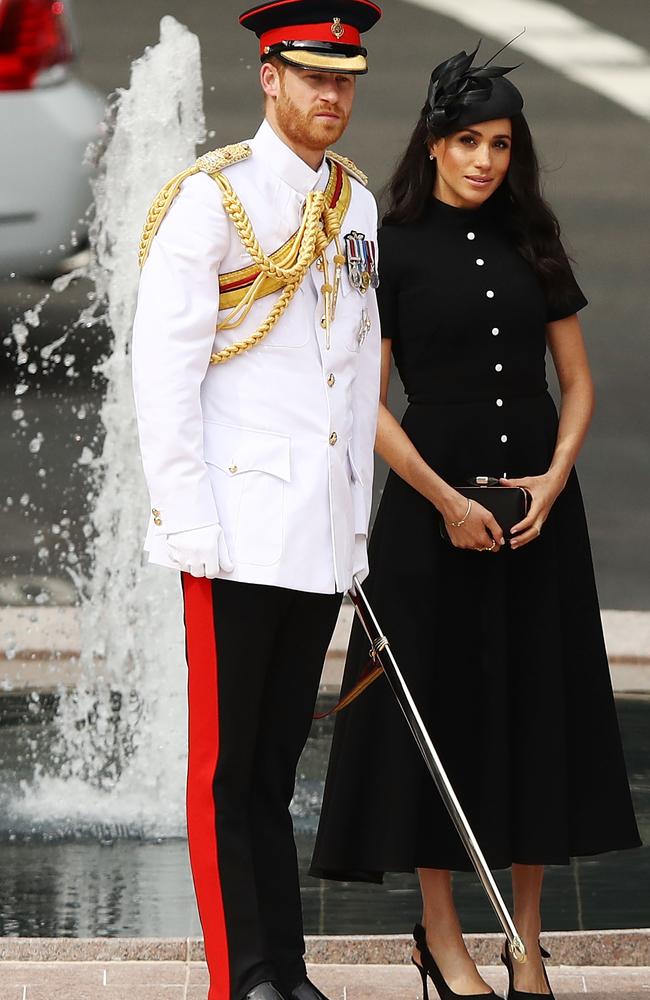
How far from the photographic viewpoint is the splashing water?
5152 mm

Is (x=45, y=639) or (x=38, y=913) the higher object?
(x=38, y=913)

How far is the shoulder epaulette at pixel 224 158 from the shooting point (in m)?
2.30

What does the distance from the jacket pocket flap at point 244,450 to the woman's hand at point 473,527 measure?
0.40 metres

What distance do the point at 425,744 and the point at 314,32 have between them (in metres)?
0.91

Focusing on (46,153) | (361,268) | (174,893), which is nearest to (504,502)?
(361,268)

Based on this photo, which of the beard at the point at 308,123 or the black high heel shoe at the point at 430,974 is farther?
the black high heel shoe at the point at 430,974

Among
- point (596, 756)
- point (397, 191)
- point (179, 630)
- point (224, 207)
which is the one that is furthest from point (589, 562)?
point (179, 630)

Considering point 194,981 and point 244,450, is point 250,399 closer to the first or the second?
point 244,450

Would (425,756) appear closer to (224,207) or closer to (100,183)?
(224,207)

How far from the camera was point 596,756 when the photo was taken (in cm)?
272

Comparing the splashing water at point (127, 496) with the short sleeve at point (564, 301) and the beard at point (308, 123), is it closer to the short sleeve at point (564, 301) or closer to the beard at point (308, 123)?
the short sleeve at point (564, 301)

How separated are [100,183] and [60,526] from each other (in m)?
1.00

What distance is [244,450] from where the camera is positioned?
2277 millimetres

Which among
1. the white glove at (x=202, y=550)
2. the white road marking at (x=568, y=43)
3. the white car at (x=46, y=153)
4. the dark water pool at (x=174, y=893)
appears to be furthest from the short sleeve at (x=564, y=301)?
the white road marking at (x=568, y=43)
